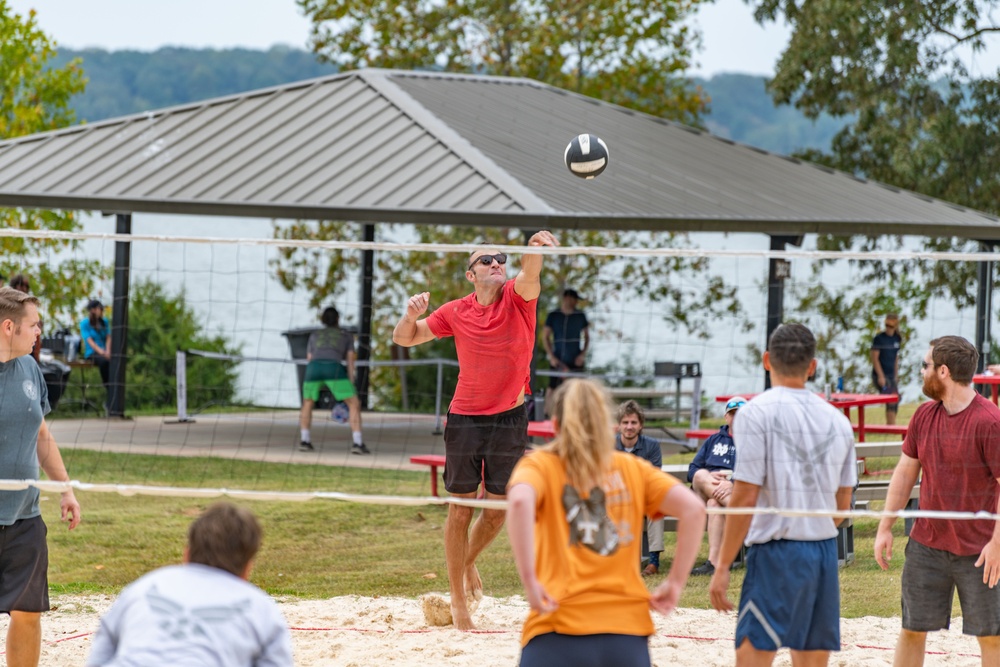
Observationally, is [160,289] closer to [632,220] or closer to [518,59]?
[518,59]

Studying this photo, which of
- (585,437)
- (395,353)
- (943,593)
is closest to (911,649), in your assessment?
(943,593)

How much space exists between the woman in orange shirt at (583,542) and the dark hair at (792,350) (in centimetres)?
73

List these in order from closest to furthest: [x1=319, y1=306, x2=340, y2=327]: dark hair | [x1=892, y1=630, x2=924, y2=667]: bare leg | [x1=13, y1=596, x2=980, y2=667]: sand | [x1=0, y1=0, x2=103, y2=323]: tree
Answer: [x1=892, y1=630, x2=924, y2=667]: bare leg, [x1=13, y1=596, x2=980, y2=667]: sand, [x1=319, y1=306, x2=340, y2=327]: dark hair, [x1=0, y1=0, x2=103, y2=323]: tree

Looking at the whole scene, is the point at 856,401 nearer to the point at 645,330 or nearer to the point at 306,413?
the point at 306,413

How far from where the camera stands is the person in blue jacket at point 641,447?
24.6 ft

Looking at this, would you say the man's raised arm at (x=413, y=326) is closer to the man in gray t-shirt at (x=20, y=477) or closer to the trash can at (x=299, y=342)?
the man in gray t-shirt at (x=20, y=477)

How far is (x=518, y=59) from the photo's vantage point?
23031 mm

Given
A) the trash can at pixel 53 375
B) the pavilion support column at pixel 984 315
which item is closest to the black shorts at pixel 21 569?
the trash can at pixel 53 375

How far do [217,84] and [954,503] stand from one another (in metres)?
91.7

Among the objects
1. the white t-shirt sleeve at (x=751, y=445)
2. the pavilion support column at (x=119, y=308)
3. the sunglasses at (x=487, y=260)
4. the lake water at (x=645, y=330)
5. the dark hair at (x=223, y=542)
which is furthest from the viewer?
the lake water at (x=645, y=330)

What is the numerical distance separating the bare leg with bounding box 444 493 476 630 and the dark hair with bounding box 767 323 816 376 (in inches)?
84.3

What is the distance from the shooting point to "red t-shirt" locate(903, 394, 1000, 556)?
14.9 ft

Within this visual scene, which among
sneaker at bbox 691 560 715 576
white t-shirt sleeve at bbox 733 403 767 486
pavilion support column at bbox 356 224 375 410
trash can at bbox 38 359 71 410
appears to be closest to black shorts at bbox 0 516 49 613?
white t-shirt sleeve at bbox 733 403 767 486

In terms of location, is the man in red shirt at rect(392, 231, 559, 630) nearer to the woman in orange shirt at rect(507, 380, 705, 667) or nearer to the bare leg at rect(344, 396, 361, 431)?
the woman in orange shirt at rect(507, 380, 705, 667)
